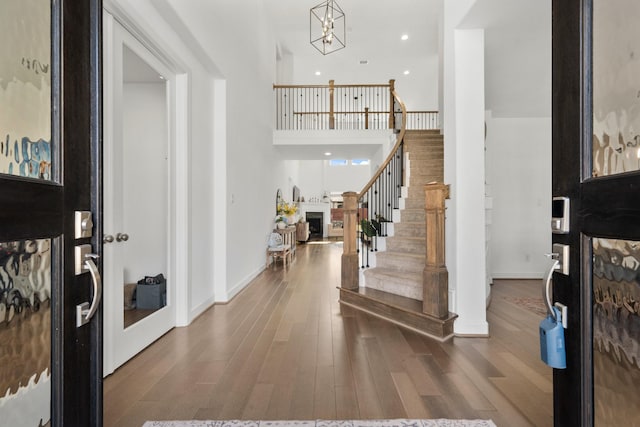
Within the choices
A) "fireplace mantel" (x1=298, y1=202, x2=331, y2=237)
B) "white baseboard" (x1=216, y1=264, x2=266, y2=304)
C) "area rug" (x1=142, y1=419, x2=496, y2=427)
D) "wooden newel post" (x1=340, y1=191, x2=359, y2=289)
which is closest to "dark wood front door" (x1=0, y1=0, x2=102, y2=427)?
"area rug" (x1=142, y1=419, x2=496, y2=427)

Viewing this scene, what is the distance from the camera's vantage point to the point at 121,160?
2.20 metres

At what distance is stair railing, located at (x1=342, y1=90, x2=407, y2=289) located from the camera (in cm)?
377

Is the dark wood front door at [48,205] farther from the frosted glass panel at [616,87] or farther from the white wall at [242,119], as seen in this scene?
the white wall at [242,119]

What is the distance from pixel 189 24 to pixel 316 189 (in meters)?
12.0

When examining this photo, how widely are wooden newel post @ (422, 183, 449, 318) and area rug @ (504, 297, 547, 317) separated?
1432mm

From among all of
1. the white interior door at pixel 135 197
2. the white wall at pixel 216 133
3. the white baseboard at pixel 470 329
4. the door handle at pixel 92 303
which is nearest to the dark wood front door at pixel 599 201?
the door handle at pixel 92 303

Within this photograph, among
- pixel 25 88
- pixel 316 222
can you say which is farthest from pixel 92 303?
pixel 316 222

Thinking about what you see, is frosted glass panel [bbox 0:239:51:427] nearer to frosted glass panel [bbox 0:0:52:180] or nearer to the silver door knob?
frosted glass panel [bbox 0:0:52:180]

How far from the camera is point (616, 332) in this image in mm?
820

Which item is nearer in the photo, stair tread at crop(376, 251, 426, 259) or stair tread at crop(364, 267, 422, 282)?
stair tread at crop(364, 267, 422, 282)

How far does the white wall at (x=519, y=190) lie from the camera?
525cm

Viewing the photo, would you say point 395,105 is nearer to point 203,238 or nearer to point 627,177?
point 203,238

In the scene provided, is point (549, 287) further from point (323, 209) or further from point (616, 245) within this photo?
point (323, 209)

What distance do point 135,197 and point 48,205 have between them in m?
1.81
